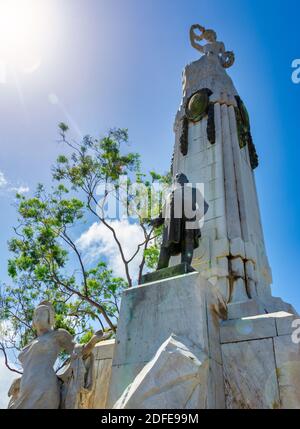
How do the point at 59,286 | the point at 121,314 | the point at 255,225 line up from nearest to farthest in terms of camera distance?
1. the point at 121,314
2. the point at 255,225
3. the point at 59,286

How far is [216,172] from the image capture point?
9.40 metres

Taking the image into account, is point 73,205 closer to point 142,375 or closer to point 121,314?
point 121,314

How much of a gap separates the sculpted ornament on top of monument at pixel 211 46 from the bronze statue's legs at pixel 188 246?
30.0ft

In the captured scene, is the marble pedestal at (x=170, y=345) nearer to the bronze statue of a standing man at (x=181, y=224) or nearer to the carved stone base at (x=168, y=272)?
the carved stone base at (x=168, y=272)

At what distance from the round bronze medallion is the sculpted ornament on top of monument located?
3099mm

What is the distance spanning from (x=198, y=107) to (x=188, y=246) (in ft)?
19.3

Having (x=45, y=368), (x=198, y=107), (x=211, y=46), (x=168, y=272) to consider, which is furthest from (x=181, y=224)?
(x=211, y=46)

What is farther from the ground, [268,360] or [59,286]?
[59,286]

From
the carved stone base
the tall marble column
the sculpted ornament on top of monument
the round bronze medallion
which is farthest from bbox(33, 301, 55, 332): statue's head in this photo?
the sculpted ornament on top of monument

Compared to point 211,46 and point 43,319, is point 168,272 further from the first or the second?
point 211,46

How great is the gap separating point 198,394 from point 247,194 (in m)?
6.36

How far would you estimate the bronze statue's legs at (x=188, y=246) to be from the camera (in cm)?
664
